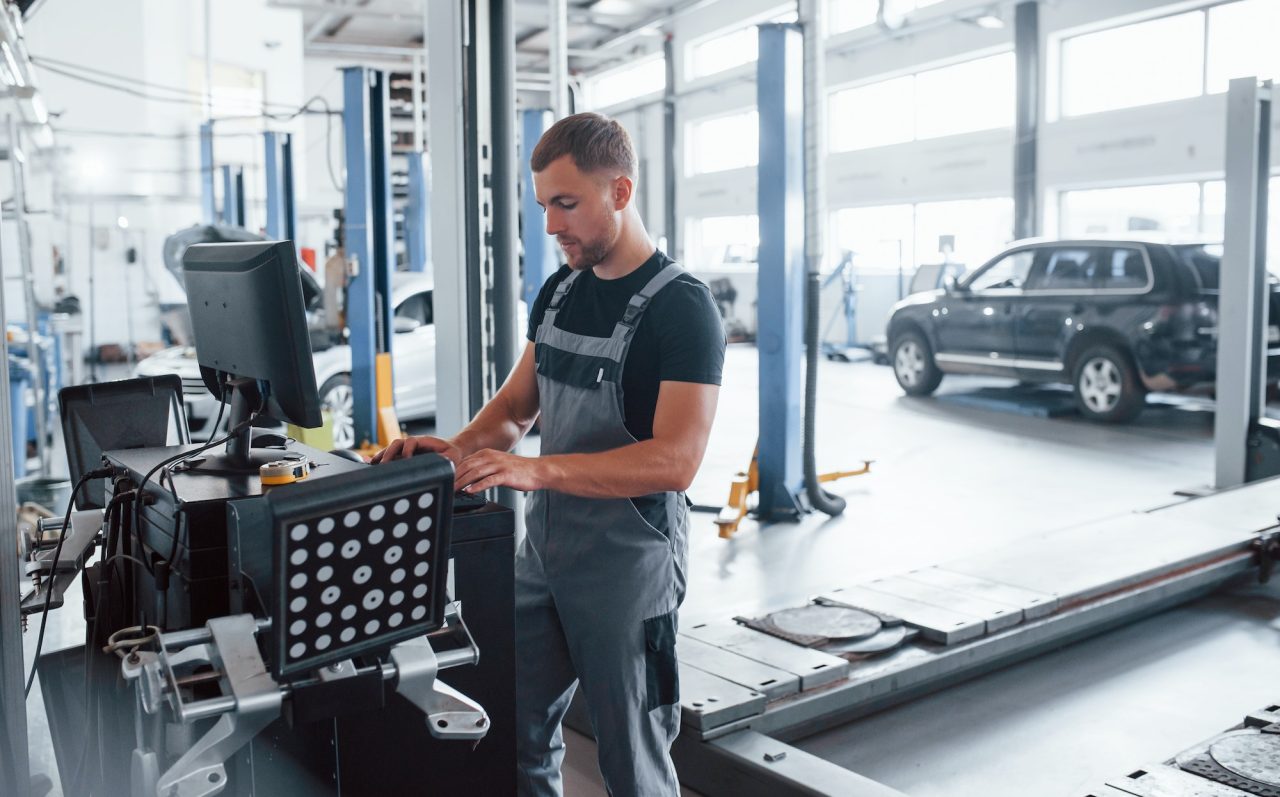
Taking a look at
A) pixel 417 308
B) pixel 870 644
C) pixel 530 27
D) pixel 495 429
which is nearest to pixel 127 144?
pixel 530 27

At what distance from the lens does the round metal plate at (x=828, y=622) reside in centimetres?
345

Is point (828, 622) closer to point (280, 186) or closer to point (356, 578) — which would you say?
point (356, 578)

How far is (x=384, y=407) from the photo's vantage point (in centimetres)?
727

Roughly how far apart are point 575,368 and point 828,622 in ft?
5.97

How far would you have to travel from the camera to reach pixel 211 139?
13000mm

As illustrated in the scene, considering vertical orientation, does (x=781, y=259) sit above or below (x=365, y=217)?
below

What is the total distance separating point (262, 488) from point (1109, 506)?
5.42 m

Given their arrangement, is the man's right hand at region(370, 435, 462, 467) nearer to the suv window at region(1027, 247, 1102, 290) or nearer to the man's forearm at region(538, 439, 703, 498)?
the man's forearm at region(538, 439, 703, 498)

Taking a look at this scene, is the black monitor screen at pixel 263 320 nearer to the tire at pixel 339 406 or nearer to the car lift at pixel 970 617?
the car lift at pixel 970 617

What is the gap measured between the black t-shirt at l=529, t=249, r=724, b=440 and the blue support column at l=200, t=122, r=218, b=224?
12.0 m

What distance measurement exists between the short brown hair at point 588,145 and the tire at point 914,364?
29.0ft

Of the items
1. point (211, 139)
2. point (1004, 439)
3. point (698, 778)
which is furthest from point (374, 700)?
point (211, 139)

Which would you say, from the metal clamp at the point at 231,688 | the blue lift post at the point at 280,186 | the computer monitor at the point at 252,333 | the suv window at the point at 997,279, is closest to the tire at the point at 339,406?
the blue lift post at the point at 280,186

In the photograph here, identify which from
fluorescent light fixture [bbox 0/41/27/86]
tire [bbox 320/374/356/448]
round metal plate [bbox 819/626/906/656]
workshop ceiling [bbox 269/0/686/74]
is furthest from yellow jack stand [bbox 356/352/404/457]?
workshop ceiling [bbox 269/0/686/74]
